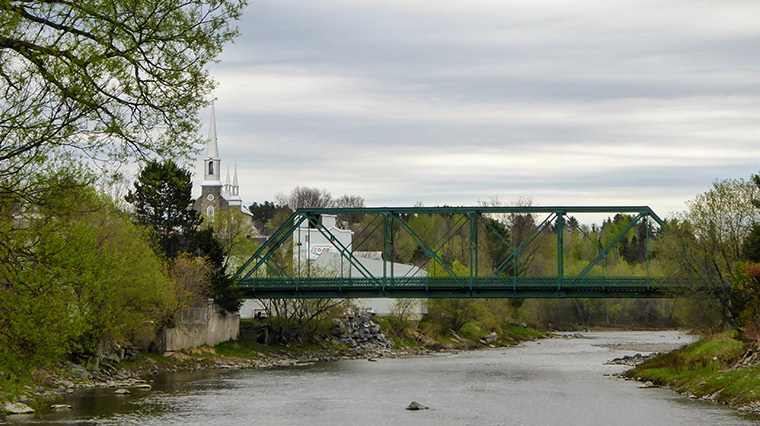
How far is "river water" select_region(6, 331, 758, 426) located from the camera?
36375mm

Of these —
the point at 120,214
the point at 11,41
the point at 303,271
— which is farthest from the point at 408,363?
the point at 11,41

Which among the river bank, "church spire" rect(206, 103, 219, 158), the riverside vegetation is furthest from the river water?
"church spire" rect(206, 103, 219, 158)

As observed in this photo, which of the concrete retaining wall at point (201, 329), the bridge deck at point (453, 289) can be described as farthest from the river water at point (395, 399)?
the bridge deck at point (453, 289)

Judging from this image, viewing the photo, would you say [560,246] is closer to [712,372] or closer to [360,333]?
[360,333]

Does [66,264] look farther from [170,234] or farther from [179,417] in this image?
[170,234]

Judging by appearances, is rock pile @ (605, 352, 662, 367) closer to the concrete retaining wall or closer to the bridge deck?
the bridge deck

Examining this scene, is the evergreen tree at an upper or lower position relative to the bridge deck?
upper

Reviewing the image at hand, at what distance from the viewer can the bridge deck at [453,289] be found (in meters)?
68.9

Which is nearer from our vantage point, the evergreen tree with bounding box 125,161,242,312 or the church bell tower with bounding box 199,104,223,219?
the evergreen tree with bounding box 125,161,242,312

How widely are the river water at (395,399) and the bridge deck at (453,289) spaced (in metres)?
5.62

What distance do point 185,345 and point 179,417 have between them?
1196 inches

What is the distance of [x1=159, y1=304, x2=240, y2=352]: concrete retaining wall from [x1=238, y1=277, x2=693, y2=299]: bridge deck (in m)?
3.04

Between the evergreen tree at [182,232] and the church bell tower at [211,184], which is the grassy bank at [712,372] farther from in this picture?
the church bell tower at [211,184]

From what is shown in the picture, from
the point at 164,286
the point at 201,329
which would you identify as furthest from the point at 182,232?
the point at 164,286
